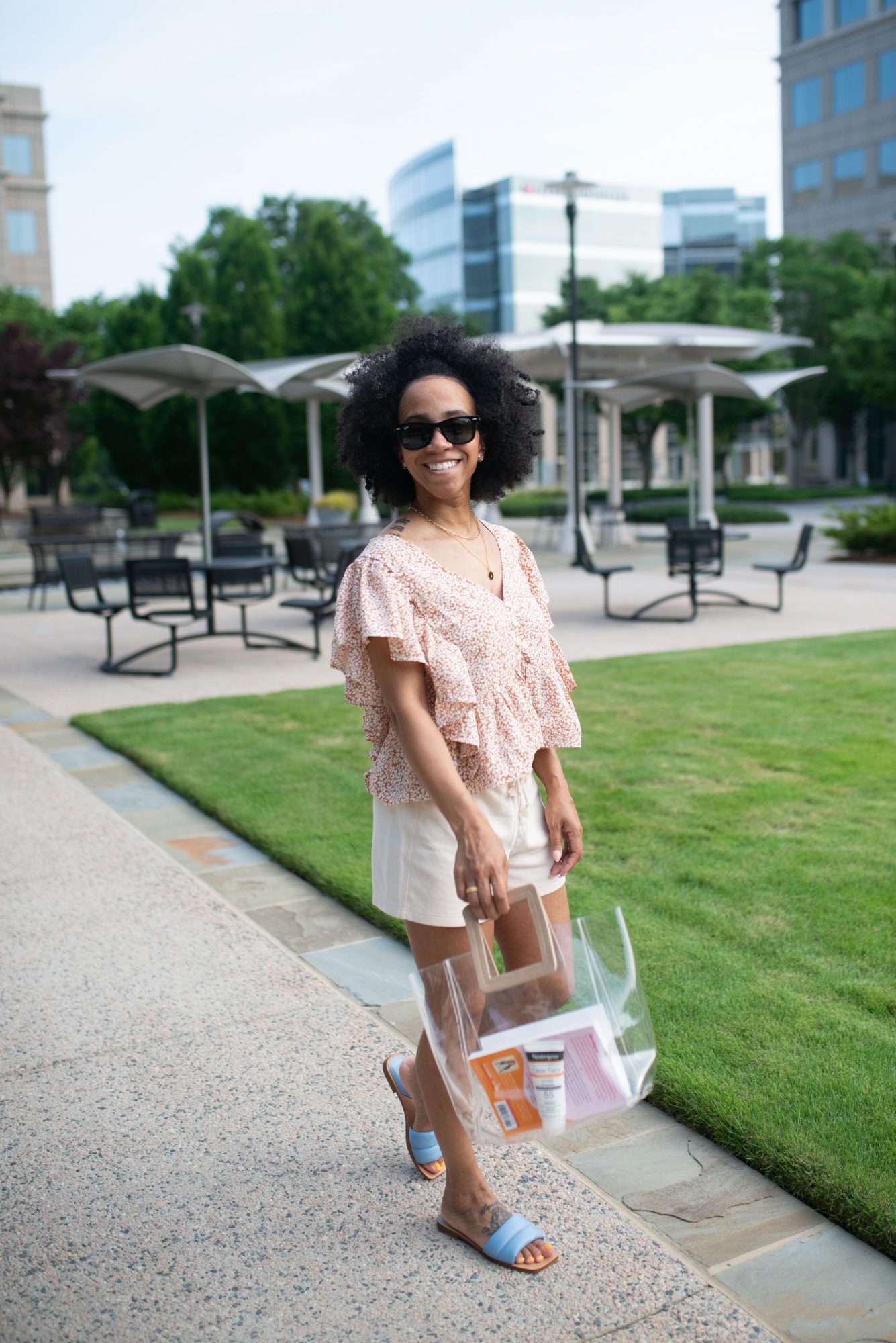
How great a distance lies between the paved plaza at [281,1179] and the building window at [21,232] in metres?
65.5

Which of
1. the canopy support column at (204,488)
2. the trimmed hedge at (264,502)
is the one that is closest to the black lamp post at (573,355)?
the canopy support column at (204,488)

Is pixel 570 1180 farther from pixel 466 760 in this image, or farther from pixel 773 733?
pixel 773 733

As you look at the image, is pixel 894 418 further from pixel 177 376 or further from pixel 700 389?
pixel 177 376

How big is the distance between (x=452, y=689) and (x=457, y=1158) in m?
0.94

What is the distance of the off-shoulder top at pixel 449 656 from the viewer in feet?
7.54

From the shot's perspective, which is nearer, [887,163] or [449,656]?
[449,656]

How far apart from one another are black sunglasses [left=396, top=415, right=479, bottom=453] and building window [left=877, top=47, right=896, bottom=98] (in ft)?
225

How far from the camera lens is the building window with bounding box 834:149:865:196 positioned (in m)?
62.6

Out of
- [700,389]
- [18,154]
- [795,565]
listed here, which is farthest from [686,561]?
[18,154]

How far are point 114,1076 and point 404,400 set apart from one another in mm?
1984

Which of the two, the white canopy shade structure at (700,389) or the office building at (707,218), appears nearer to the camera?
the white canopy shade structure at (700,389)

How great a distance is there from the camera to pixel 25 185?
6281cm

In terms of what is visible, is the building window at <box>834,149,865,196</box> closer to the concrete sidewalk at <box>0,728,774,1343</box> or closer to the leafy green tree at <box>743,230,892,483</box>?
the leafy green tree at <box>743,230,892,483</box>

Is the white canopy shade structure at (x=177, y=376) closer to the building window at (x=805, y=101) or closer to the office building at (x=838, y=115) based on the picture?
the office building at (x=838, y=115)
